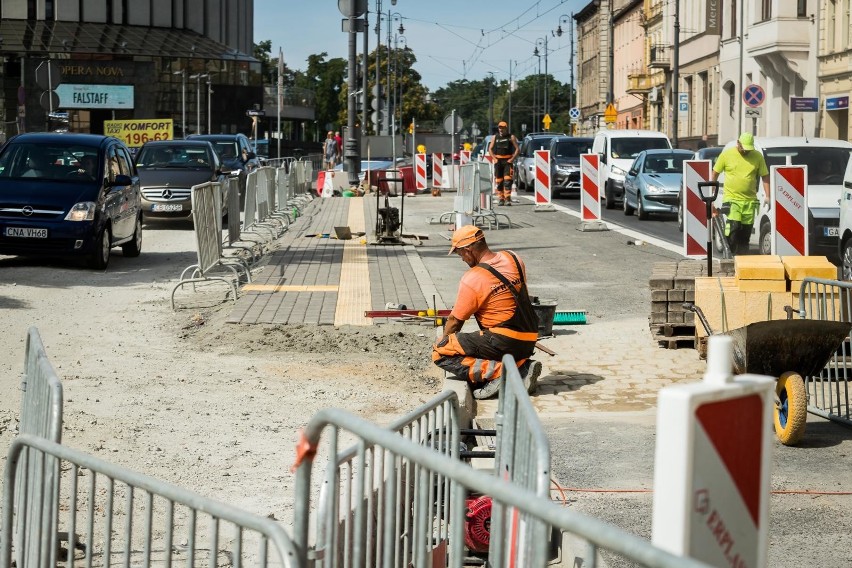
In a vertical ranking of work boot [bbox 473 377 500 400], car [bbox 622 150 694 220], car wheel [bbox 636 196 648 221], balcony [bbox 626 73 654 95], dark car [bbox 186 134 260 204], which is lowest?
work boot [bbox 473 377 500 400]

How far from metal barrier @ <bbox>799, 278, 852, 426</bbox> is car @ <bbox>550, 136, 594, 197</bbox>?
1113 inches

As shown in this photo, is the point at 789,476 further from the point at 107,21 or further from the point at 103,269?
the point at 107,21

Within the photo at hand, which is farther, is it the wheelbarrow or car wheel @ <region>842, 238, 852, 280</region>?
car wheel @ <region>842, 238, 852, 280</region>

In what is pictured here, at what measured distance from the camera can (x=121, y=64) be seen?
77.0 m

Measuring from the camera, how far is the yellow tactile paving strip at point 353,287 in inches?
496

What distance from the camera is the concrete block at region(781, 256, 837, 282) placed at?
9.84 m

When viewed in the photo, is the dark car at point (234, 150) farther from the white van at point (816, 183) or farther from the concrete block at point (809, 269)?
the concrete block at point (809, 269)

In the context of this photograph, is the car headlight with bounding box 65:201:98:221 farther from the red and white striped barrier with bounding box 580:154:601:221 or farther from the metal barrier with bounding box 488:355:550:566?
the metal barrier with bounding box 488:355:550:566

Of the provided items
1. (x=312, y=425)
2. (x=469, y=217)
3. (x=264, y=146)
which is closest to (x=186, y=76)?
(x=264, y=146)

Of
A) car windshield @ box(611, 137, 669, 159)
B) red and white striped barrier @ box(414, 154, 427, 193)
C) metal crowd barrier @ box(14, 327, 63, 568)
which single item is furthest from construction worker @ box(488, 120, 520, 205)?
metal crowd barrier @ box(14, 327, 63, 568)

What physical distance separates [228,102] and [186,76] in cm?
938

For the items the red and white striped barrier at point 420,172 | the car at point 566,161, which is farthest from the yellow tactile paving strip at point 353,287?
the red and white striped barrier at point 420,172

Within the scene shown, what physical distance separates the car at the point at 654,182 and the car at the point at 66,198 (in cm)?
1266

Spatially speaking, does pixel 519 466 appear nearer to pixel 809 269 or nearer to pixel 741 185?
pixel 809 269
